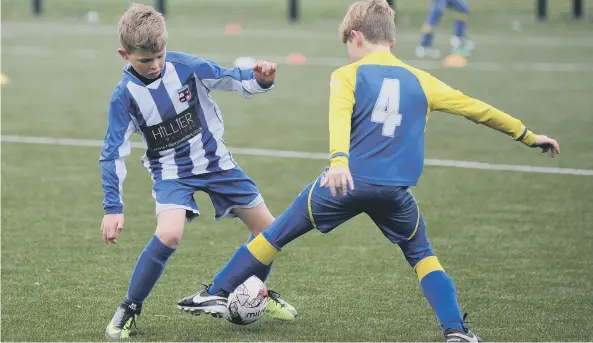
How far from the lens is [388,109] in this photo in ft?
16.0

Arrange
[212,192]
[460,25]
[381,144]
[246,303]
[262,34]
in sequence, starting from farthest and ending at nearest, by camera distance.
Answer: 1. [262,34]
2. [460,25]
3. [212,192]
4. [246,303]
5. [381,144]

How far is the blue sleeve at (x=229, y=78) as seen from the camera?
541 cm

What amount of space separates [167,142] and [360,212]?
3.45 ft

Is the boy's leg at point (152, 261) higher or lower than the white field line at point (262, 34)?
higher

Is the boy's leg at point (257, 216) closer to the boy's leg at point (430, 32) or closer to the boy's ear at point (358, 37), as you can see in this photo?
the boy's ear at point (358, 37)

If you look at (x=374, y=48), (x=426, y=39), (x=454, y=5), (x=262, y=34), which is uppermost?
(x=374, y=48)

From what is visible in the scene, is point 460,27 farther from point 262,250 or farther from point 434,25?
point 262,250

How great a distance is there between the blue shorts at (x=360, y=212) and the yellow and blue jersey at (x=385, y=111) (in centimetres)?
6

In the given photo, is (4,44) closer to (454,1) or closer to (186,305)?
(454,1)

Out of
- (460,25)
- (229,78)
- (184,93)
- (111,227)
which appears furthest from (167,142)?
(460,25)

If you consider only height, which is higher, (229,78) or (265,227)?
(229,78)

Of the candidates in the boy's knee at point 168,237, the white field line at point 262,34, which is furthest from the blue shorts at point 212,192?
the white field line at point 262,34

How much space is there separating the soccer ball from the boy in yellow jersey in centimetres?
23

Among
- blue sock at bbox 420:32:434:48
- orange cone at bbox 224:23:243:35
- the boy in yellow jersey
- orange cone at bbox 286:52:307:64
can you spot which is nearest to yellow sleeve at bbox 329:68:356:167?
the boy in yellow jersey
